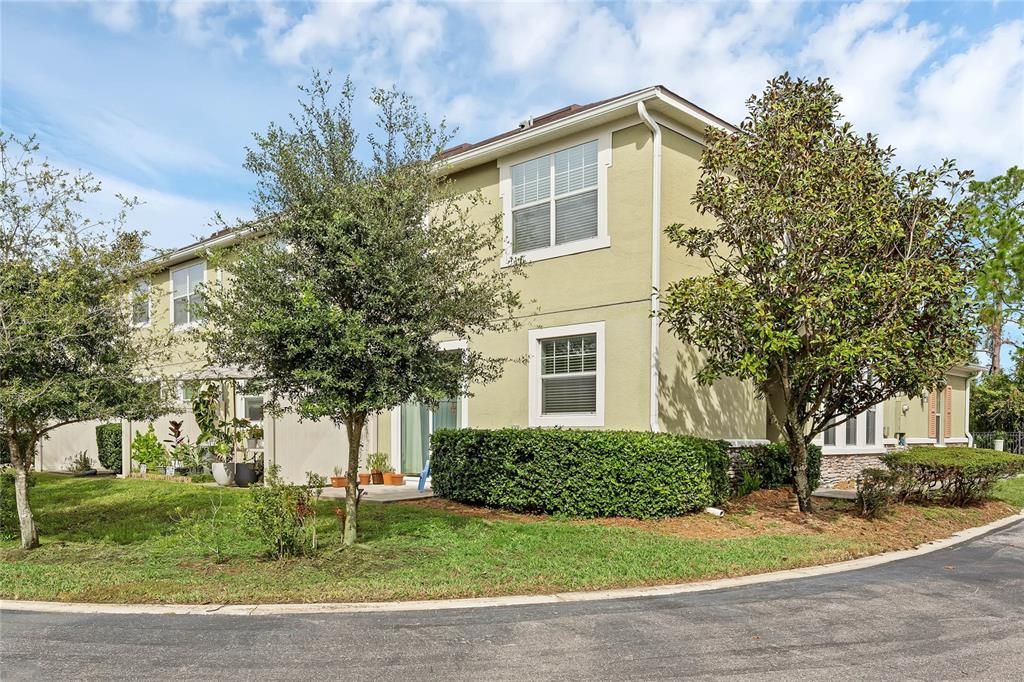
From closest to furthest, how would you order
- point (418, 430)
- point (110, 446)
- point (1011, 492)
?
point (418, 430), point (1011, 492), point (110, 446)

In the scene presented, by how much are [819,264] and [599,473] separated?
418cm

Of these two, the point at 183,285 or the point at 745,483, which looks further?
the point at 183,285

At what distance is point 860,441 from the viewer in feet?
56.0

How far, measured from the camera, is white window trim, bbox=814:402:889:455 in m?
15.9

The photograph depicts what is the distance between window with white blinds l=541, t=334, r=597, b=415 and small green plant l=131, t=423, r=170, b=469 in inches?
391

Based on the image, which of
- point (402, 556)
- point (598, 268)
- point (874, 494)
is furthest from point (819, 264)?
point (402, 556)

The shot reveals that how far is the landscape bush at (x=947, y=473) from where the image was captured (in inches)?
489

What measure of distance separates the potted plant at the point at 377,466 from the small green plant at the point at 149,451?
551 centimetres

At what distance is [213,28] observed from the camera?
1132 cm

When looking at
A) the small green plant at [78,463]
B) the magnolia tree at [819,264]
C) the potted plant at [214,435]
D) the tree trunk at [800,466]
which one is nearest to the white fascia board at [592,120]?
the magnolia tree at [819,264]

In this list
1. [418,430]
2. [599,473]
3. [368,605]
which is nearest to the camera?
[368,605]

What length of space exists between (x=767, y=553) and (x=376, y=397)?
482 cm

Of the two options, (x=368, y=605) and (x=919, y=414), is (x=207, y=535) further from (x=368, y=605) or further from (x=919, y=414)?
(x=919, y=414)

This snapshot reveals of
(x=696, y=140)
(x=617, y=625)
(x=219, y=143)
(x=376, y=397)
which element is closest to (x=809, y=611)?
(x=617, y=625)
